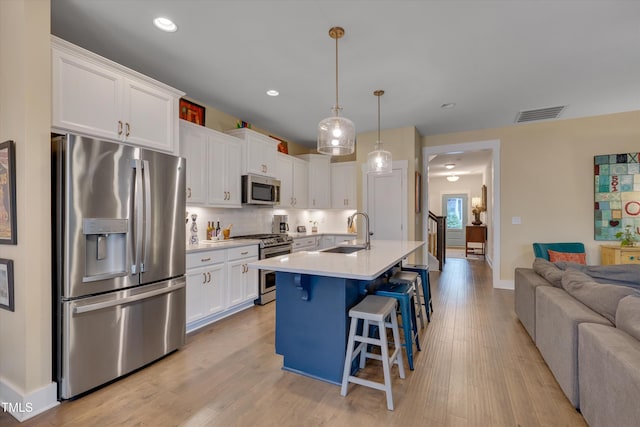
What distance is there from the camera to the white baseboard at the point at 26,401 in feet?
5.89

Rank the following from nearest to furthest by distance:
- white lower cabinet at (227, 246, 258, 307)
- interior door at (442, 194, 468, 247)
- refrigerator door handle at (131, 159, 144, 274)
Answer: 1. refrigerator door handle at (131, 159, 144, 274)
2. white lower cabinet at (227, 246, 258, 307)
3. interior door at (442, 194, 468, 247)

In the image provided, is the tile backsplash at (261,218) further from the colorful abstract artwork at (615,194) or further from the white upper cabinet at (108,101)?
the colorful abstract artwork at (615,194)

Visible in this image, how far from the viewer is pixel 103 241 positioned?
2.10 m

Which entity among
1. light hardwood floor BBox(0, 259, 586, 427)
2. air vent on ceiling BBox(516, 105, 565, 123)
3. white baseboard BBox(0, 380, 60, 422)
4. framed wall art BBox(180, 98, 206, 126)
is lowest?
light hardwood floor BBox(0, 259, 586, 427)

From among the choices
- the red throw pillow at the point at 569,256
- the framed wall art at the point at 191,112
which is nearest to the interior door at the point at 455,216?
the red throw pillow at the point at 569,256

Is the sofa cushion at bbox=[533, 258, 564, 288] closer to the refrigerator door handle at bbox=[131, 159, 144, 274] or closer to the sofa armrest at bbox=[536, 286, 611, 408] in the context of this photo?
the sofa armrest at bbox=[536, 286, 611, 408]

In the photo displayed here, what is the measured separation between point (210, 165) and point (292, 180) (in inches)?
75.5

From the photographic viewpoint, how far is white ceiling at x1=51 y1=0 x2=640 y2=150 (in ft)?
7.16

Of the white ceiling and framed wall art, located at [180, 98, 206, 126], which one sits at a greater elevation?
the white ceiling

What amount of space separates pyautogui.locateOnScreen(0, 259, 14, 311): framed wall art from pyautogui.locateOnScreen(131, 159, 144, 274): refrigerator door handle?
2.17 feet

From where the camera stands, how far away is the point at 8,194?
6.22 ft


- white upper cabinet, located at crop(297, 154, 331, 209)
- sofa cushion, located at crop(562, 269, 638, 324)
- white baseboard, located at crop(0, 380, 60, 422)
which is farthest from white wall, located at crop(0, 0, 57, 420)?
white upper cabinet, located at crop(297, 154, 331, 209)

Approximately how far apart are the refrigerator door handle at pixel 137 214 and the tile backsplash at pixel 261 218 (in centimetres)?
138

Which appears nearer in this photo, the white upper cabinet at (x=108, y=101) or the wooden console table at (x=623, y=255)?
the white upper cabinet at (x=108, y=101)
